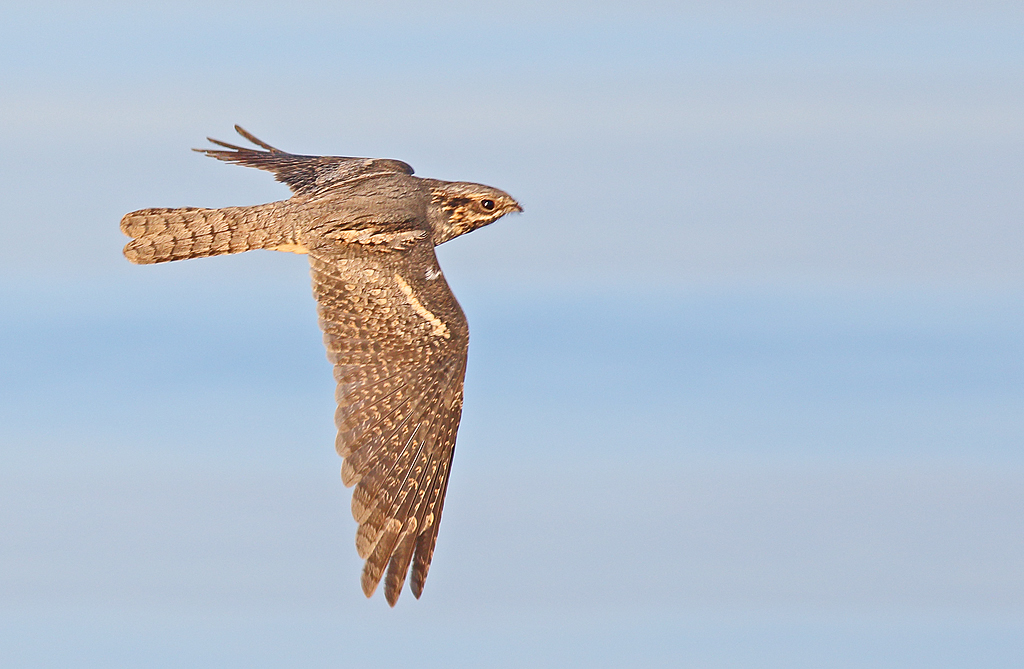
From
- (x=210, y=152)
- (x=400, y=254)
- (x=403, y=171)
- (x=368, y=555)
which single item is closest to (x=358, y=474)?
(x=368, y=555)

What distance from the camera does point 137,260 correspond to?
21.0 metres

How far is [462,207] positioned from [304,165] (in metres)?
2.63

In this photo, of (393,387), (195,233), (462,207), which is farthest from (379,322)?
(462,207)

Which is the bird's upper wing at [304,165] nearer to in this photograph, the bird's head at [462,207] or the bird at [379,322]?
the bird at [379,322]

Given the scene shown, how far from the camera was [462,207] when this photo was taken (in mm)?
23250

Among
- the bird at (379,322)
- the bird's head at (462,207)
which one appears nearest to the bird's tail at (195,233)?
the bird at (379,322)

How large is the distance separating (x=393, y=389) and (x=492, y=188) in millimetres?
4456

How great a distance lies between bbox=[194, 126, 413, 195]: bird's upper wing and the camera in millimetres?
23188

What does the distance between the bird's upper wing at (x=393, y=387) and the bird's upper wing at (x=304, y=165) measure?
2.07 m

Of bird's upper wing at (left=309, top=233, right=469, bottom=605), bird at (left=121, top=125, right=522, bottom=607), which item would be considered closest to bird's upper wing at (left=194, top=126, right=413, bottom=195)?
bird at (left=121, top=125, right=522, bottom=607)

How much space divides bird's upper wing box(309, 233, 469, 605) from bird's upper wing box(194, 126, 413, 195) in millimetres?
2075

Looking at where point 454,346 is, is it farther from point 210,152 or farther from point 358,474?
point 210,152

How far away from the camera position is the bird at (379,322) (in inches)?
773

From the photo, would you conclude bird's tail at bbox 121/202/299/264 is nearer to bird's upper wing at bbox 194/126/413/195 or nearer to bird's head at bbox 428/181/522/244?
bird's upper wing at bbox 194/126/413/195
